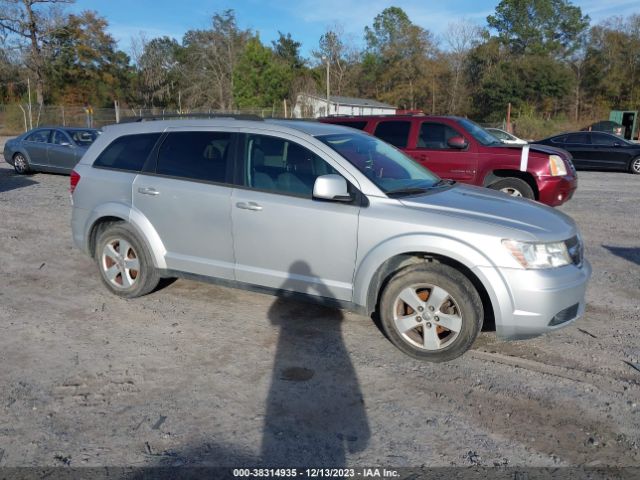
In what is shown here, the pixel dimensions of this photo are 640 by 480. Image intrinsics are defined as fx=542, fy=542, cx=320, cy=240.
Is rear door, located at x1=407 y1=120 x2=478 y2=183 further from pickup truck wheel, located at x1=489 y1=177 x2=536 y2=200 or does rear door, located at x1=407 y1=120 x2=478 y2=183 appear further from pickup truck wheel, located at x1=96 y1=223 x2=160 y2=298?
pickup truck wheel, located at x1=96 y1=223 x2=160 y2=298

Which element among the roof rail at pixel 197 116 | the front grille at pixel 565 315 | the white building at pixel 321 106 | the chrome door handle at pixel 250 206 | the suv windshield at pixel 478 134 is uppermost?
the white building at pixel 321 106

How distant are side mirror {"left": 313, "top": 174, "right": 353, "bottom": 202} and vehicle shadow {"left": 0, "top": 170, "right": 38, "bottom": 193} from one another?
11.1 m

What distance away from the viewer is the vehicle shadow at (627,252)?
7113 millimetres

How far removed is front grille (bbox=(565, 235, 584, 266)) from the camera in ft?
13.5

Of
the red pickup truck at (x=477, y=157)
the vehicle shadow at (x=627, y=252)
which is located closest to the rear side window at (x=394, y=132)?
the red pickup truck at (x=477, y=157)

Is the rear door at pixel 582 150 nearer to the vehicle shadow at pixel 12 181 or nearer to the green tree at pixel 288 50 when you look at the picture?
the vehicle shadow at pixel 12 181

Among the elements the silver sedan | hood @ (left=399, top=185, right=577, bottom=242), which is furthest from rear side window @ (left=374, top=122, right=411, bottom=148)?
the silver sedan

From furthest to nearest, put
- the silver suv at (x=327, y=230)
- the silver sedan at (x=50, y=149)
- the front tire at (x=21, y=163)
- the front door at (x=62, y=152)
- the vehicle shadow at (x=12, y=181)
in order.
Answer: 1. the front tire at (x=21, y=163)
2. the silver sedan at (x=50, y=149)
3. the front door at (x=62, y=152)
4. the vehicle shadow at (x=12, y=181)
5. the silver suv at (x=327, y=230)

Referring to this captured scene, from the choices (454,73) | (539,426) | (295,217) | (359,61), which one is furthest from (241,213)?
(359,61)

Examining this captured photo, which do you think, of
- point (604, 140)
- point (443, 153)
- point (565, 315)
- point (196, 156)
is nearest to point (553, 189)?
point (443, 153)

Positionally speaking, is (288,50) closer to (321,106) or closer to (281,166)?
(321,106)

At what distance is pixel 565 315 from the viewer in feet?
13.1

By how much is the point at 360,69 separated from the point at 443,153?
6504cm

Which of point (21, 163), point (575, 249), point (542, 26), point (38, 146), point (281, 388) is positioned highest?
point (542, 26)
